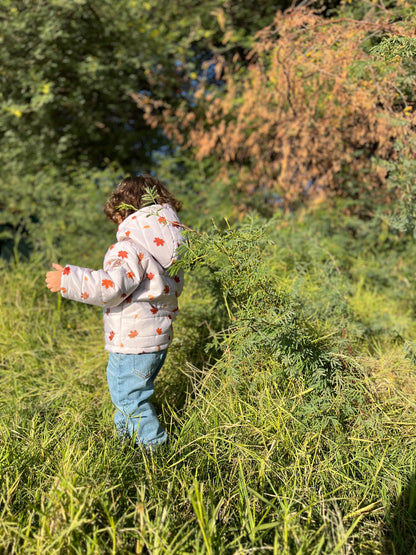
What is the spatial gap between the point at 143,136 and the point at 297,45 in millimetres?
4297

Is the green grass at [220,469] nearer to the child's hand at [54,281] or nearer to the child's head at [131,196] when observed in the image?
the child's hand at [54,281]

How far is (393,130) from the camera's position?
10.5 feet

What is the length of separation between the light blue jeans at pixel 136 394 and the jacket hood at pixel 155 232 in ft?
1.45

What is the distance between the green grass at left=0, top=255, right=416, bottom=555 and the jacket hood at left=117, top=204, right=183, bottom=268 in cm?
57

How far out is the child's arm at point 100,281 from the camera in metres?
1.77

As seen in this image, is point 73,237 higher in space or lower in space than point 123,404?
lower

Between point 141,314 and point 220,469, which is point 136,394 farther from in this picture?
point 220,469

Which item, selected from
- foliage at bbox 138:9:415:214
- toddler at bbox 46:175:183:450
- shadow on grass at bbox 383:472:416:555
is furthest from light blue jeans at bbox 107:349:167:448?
foliage at bbox 138:9:415:214

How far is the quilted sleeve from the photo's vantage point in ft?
5.82

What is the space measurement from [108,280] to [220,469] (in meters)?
0.88

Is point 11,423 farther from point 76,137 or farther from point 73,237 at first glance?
point 76,137

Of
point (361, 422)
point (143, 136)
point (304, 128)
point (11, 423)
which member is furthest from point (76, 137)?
point (361, 422)

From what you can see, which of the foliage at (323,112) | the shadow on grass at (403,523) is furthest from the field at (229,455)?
the foliage at (323,112)

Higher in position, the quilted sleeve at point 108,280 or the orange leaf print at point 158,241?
the orange leaf print at point 158,241
